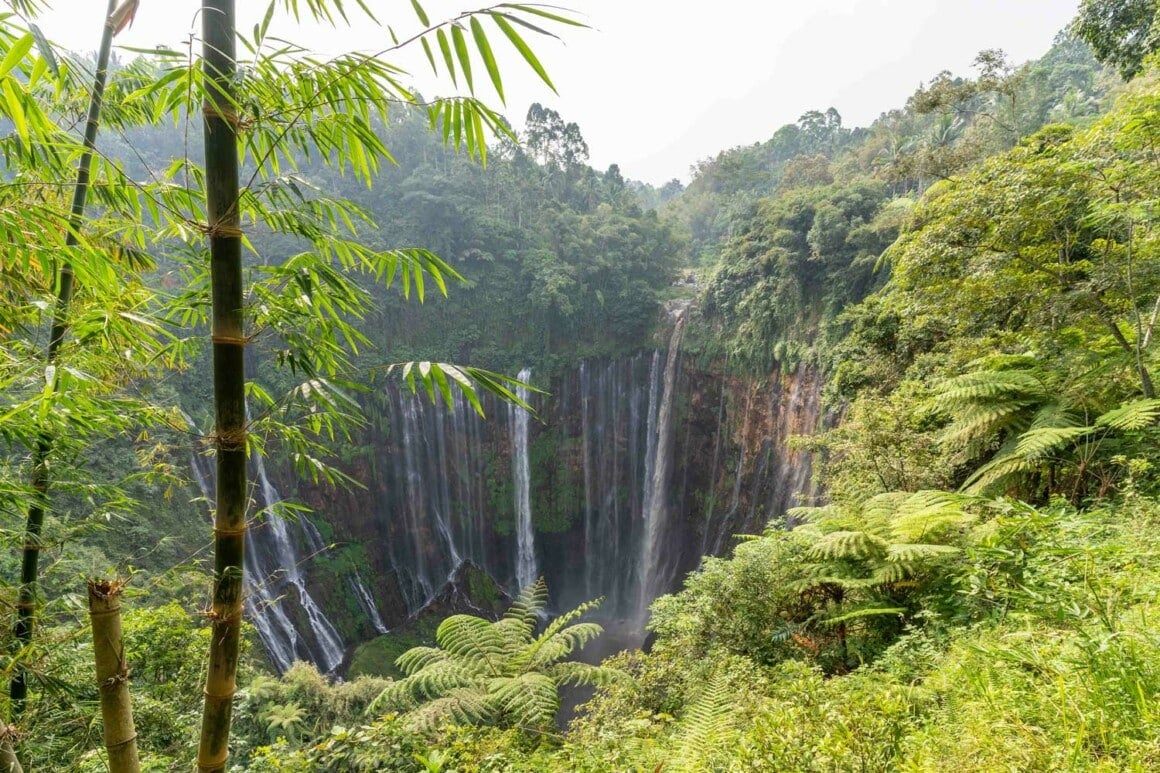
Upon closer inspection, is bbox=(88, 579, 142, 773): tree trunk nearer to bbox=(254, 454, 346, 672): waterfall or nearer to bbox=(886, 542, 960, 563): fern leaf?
bbox=(886, 542, 960, 563): fern leaf

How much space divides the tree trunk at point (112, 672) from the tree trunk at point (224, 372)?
0.42 feet

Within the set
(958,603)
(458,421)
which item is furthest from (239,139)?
(458,421)

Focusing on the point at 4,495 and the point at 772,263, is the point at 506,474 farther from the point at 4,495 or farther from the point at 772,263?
the point at 4,495

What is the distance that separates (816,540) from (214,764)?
4052 millimetres

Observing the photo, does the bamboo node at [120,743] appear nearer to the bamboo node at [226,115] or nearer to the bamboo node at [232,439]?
the bamboo node at [232,439]

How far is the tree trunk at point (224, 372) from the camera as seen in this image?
0.97 meters

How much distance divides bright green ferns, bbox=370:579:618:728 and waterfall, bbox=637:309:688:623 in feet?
39.1

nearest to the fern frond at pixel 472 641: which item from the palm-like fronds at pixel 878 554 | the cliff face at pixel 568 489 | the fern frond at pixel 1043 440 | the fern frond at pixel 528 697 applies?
the fern frond at pixel 528 697

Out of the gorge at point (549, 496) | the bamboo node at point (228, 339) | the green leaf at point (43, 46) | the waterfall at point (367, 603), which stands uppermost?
the green leaf at point (43, 46)

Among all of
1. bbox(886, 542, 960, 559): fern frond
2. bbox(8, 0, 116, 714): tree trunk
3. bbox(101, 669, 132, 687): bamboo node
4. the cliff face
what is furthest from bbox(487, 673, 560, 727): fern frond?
the cliff face

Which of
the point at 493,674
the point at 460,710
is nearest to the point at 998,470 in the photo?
the point at 493,674

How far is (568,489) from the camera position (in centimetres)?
1856

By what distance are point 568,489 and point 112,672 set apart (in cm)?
1791

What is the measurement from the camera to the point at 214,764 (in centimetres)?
109
